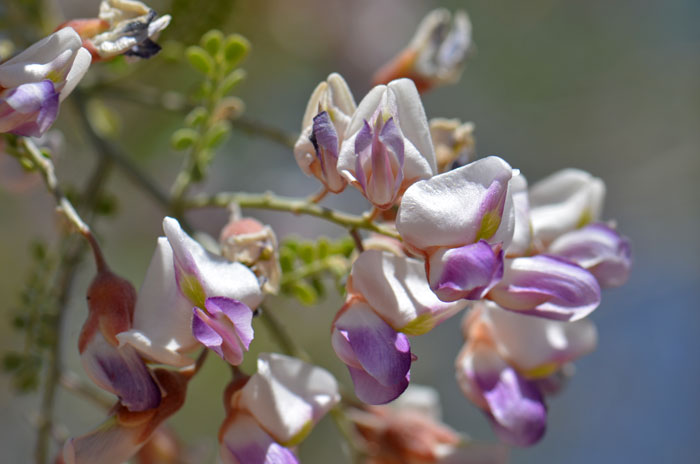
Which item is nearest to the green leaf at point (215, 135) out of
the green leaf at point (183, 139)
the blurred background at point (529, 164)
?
the green leaf at point (183, 139)

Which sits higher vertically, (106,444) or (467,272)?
(467,272)

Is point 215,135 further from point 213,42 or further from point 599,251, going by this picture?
point 599,251

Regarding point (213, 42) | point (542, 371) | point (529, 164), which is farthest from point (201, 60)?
point (529, 164)

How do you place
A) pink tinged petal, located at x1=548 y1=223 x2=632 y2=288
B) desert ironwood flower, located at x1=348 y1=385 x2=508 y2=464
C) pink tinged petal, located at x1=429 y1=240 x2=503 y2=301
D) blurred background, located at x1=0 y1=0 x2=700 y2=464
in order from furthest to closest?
blurred background, located at x1=0 y1=0 x2=700 y2=464 → desert ironwood flower, located at x1=348 y1=385 x2=508 y2=464 → pink tinged petal, located at x1=548 y1=223 x2=632 y2=288 → pink tinged petal, located at x1=429 y1=240 x2=503 y2=301

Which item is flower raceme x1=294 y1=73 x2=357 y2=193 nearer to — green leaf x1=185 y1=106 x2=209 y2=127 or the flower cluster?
the flower cluster

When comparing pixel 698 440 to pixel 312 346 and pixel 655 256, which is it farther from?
pixel 312 346

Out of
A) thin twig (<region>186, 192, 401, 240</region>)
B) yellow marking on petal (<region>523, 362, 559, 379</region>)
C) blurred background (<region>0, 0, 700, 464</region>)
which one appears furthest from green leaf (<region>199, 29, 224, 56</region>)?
blurred background (<region>0, 0, 700, 464</region>)
